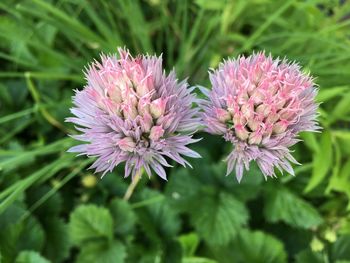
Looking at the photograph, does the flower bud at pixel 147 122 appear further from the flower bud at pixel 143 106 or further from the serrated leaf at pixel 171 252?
the serrated leaf at pixel 171 252

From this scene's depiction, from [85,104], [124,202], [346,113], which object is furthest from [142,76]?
[346,113]

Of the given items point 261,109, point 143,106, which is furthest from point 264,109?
point 143,106

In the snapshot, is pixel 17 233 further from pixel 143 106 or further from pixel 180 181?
pixel 143 106

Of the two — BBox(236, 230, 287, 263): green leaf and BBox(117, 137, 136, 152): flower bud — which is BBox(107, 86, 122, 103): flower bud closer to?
BBox(117, 137, 136, 152): flower bud

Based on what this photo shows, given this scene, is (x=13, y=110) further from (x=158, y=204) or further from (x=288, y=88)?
(x=288, y=88)

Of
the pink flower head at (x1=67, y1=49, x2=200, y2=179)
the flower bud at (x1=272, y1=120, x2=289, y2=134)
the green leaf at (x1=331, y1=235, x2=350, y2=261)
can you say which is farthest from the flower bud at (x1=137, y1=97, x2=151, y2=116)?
the green leaf at (x1=331, y1=235, x2=350, y2=261)

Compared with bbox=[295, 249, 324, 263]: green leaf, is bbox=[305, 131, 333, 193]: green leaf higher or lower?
higher
